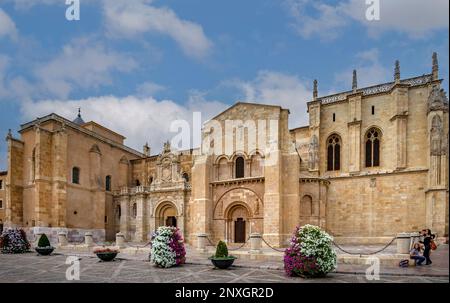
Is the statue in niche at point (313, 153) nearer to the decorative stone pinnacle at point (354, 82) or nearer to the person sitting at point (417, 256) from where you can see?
the decorative stone pinnacle at point (354, 82)

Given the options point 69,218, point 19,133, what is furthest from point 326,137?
point 19,133

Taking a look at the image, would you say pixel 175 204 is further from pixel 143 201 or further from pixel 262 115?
pixel 262 115

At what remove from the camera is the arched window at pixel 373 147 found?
85.9 ft

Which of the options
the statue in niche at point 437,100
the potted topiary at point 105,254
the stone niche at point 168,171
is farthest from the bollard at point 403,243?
the stone niche at point 168,171

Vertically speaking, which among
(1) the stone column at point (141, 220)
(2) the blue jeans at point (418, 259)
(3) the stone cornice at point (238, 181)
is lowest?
(1) the stone column at point (141, 220)

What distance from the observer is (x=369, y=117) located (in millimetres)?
26812

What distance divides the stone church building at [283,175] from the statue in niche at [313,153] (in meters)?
0.09

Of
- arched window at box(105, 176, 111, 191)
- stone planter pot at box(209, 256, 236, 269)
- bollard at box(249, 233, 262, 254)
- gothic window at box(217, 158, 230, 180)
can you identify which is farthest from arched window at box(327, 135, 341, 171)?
arched window at box(105, 176, 111, 191)

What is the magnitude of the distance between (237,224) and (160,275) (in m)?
13.5

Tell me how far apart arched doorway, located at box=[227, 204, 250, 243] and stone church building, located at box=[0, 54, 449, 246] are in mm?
79

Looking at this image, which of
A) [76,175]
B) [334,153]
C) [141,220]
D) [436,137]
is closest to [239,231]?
[334,153]

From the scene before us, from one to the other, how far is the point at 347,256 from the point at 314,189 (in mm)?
9673

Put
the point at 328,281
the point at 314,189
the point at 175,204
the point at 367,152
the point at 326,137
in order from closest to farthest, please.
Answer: the point at 328,281 < the point at 314,189 < the point at 367,152 < the point at 326,137 < the point at 175,204

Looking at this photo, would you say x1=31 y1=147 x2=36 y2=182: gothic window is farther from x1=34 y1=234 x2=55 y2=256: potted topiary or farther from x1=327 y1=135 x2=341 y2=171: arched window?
x1=327 y1=135 x2=341 y2=171: arched window
